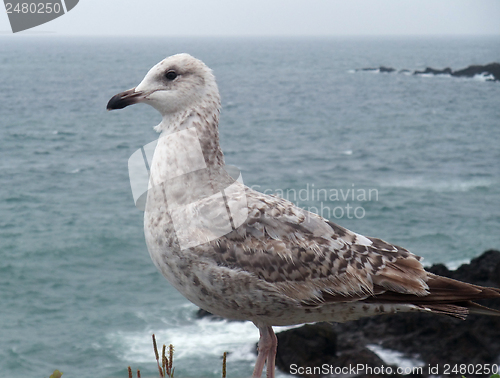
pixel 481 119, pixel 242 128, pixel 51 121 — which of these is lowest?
pixel 481 119

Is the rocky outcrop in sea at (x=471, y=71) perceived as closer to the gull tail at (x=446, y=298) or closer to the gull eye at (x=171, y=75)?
the gull tail at (x=446, y=298)

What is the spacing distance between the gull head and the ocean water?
2861cm

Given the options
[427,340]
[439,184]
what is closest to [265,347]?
[427,340]

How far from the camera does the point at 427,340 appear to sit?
2209 centimetres

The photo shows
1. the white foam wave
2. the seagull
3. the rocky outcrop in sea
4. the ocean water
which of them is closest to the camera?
the seagull

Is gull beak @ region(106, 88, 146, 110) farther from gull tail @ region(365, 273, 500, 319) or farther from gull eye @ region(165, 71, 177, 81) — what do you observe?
gull tail @ region(365, 273, 500, 319)

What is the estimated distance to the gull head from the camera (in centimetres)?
633

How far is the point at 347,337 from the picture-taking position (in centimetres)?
2634

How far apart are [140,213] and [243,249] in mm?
66028

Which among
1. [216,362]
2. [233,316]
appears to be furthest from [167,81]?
[216,362]

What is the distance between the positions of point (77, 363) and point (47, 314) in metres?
12.3

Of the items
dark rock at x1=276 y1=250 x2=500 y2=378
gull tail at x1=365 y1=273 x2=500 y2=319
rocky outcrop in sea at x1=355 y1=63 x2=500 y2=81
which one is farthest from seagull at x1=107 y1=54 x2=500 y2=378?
rocky outcrop in sea at x1=355 y1=63 x2=500 y2=81

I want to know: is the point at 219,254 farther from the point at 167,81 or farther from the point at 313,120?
the point at 313,120

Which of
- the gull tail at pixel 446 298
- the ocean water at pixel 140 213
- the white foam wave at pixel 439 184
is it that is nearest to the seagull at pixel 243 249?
the gull tail at pixel 446 298
